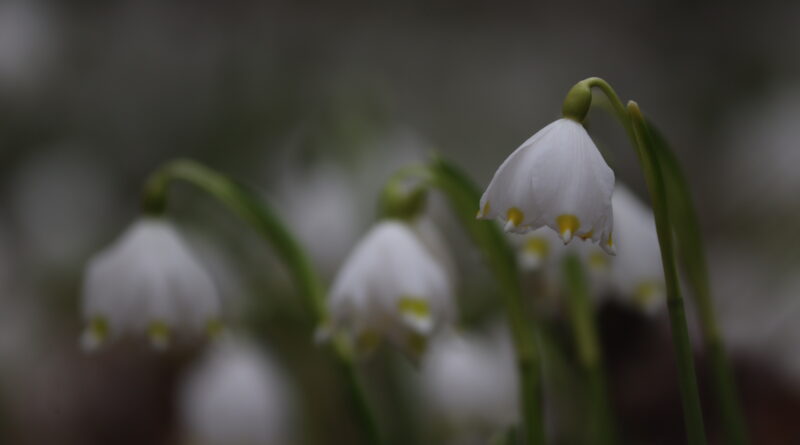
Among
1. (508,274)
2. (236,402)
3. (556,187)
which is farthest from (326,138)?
(556,187)

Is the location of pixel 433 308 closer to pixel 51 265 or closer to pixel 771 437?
pixel 771 437

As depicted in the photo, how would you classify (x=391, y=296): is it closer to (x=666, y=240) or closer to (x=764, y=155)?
(x=666, y=240)

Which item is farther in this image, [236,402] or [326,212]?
[326,212]

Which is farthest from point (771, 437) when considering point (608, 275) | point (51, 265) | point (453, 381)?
point (51, 265)

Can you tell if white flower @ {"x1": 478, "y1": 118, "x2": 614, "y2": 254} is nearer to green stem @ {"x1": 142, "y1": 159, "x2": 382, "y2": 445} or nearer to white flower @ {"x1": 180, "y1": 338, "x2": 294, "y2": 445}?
green stem @ {"x1": 142, "y1": 159, "x2": 382, "y2": 445}

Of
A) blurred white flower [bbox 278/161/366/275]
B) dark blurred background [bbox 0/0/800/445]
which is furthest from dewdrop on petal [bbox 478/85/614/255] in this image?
blurred white flower [bbox 278/161/366/275]
